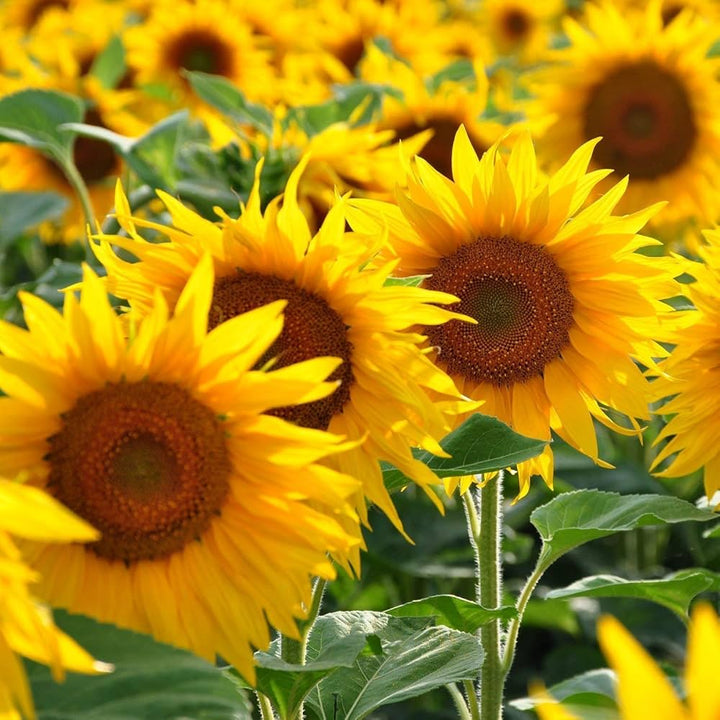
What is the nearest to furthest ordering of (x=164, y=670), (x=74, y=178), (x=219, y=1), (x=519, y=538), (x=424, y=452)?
(x=164, y=670) < (x=424, y=452) < (x=74, y=178) < (x=519, y=538) < (x=219, y=1)

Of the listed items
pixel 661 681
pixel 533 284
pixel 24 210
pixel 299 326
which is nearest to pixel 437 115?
pixel 24 210

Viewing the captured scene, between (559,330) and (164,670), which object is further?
(559,330)

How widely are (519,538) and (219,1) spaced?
5.62 ft

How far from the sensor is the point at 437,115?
2625 millimetres

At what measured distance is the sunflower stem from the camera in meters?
1.43

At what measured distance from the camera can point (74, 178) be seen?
2.00m

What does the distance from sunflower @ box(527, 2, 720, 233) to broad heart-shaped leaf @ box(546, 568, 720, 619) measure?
1329 mm

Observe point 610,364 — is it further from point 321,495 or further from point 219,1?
point 219,1

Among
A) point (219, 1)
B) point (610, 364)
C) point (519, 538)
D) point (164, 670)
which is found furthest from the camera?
point (219, 1)

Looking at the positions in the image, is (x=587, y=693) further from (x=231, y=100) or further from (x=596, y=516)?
(x=231, y=100)

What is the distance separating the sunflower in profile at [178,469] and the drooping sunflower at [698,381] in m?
0.50

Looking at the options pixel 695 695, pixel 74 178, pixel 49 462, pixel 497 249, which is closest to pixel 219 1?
pixel 74 178

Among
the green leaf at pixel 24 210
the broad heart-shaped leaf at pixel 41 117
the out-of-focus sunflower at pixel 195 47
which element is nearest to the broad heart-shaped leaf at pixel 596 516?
the broad heart-shaped leaf at pixel 41 117

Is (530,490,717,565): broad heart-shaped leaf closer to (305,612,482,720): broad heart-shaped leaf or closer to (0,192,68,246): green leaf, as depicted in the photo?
(305,612,482,720): broad heart-shaped leaf
